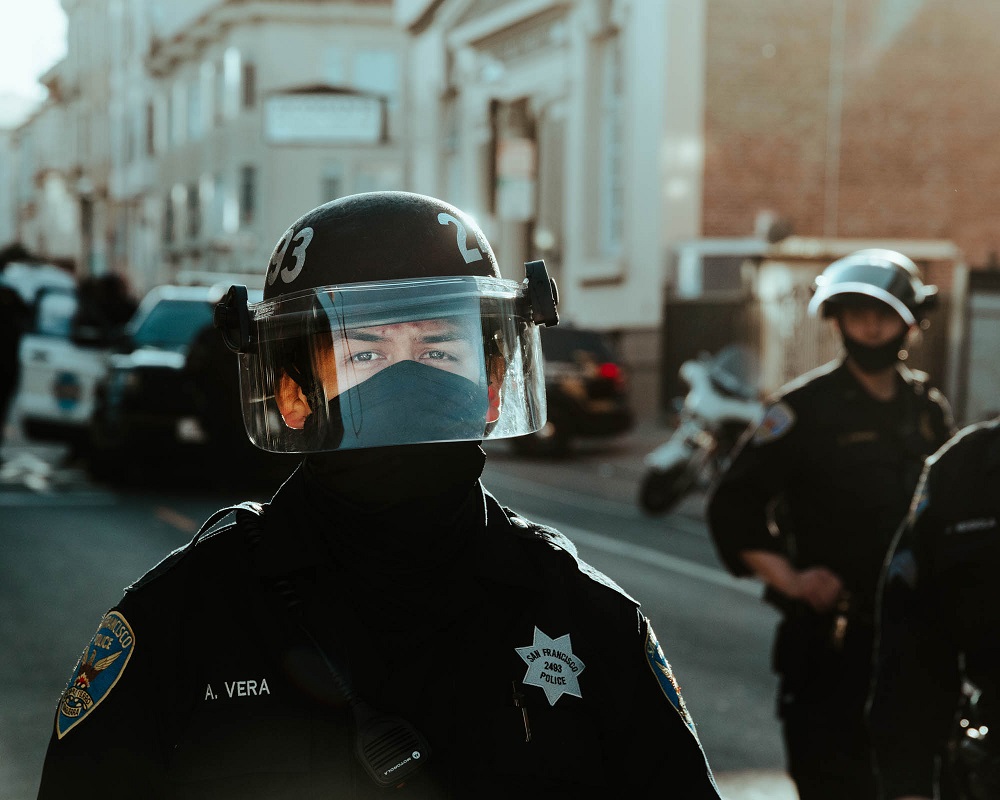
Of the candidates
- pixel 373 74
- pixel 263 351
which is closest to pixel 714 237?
pixel 263 351

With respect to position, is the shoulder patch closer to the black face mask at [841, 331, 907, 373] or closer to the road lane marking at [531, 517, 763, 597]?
the black face mask at [841, 331, 907, 373]

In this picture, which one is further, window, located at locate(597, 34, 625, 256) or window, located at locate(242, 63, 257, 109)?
window, located at locate(242, 63, 257, 109)

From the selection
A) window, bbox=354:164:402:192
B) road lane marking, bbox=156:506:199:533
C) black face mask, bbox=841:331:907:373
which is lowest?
road lane marking, bbox=156:506:199:533

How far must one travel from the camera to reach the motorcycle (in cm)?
1232

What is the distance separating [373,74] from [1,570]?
1474 inches

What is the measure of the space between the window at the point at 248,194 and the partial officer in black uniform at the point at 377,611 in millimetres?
42806

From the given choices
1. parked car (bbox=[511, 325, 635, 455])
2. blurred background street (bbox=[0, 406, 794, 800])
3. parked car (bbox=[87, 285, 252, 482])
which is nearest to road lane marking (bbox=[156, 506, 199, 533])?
blurred background street (bbox=[0, 406, 794, 800])

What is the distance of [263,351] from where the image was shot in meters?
2.08

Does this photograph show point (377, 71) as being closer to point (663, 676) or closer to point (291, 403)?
point (291, 403)

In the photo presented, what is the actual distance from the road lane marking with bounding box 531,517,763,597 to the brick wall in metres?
12.1

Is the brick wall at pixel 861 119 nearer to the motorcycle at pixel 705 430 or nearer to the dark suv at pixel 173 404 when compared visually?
the motorcycle at pixel 705 430

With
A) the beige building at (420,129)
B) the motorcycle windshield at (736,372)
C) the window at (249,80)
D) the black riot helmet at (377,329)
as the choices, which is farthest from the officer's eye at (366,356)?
the window at (249,80)

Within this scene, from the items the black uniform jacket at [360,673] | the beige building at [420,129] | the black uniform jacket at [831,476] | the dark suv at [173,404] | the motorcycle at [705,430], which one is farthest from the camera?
the beige building at [420,129]

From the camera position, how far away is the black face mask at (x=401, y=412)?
1899 millimetres
